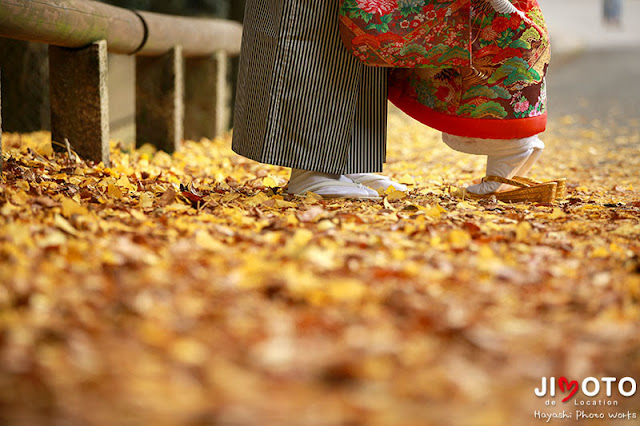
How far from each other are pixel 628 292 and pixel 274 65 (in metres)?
1.47

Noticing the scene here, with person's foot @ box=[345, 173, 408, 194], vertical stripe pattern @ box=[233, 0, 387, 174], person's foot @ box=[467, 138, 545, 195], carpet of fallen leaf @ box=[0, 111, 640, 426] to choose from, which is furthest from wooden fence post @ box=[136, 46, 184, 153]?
person's foot @ box=[467, 138, 545, 195]

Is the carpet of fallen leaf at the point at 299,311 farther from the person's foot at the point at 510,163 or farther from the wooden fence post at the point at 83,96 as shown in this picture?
the wooden fence post at the point at 83,96

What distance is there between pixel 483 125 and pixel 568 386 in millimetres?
1498

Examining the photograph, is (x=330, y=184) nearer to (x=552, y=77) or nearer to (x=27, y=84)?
(x=27, y=84)

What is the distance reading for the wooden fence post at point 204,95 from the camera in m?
4.66

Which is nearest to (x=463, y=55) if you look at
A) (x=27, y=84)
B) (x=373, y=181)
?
(x=373, y=181)

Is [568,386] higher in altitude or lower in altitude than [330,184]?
lower

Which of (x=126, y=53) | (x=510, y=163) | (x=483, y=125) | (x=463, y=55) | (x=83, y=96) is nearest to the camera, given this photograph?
(x=463, y=55)

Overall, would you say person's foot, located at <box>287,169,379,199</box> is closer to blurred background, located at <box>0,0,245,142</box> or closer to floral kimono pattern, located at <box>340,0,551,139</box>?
floral kimono pattern, located at <box>340,0,551,139</box>

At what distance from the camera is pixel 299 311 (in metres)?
1.24

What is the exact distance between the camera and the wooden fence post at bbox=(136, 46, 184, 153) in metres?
3.94

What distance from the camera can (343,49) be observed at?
2385mm

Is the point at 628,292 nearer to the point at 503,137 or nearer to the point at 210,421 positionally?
the point at 210,421

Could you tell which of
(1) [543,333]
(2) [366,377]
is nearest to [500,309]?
(1) [543,333]
